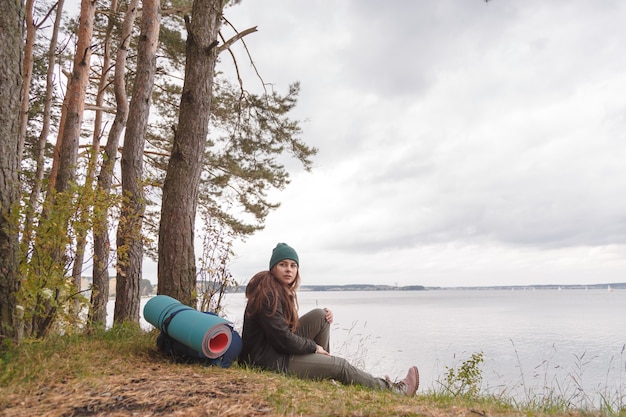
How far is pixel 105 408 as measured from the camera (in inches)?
111

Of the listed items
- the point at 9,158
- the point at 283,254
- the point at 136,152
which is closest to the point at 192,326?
the point at 283,254

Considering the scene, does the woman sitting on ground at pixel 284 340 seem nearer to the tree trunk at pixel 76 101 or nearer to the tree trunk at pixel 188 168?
the tree trunk at pixel 188 168

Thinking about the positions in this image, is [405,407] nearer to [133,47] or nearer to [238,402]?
[238,402]

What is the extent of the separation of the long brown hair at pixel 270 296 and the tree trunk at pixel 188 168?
1342 millimetres

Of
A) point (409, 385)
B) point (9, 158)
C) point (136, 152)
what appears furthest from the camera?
point (136, 152)

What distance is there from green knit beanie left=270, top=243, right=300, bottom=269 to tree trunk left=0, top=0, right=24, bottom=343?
2.04m

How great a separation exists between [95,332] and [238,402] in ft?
8.42

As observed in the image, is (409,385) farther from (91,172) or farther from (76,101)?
(76,101)

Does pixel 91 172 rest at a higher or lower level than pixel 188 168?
lower

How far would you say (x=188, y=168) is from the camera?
5.62 m

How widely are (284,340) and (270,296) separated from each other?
0.38 metres

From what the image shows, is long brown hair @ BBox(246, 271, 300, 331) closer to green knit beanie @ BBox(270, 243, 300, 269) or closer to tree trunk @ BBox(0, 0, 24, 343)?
green knit beanie @ BBox(270, 243, 300, 269)

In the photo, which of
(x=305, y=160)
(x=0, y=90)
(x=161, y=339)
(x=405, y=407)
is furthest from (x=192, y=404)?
(x=305, y=160)

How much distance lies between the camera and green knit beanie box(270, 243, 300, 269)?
4.49m
